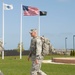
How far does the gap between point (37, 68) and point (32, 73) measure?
0.25 meters

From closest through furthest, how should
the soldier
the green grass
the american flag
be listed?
the soldier → the green grass → the american flag

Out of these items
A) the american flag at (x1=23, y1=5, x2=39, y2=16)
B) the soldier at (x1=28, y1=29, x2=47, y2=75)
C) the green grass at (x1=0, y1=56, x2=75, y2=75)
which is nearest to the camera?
the soldier at (x1=28, y1=29, x2=47, y2=75)

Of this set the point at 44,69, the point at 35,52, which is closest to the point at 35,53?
the point at 35,52

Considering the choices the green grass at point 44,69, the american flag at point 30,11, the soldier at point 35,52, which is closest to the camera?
the soldier at point 35,52

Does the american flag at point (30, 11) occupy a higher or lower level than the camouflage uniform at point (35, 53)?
higher

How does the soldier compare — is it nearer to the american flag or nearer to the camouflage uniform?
the camouflage uniform

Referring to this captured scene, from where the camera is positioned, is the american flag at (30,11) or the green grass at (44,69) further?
the american flag at (30,11)

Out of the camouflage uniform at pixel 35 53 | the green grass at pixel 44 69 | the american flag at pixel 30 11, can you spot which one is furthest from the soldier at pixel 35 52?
the american flag at pixel 30 11

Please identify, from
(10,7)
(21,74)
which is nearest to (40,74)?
(21,74)

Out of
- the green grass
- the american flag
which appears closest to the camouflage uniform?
the green grass

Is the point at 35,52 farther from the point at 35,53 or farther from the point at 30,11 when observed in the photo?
the point at 30,11

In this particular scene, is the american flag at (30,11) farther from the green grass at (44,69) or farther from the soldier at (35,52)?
the soldier at (35,52)

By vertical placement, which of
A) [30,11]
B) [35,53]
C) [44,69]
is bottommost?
[44,69]

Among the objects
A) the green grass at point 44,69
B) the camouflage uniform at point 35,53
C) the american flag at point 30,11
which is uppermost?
the american flag at point 30,11
